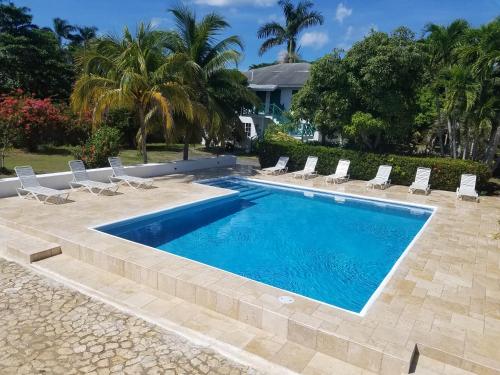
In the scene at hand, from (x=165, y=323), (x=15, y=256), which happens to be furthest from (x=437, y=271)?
(x=15, y=256)

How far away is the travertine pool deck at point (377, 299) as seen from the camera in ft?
16.3

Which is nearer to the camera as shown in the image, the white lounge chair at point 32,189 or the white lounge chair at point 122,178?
the white lounge chair at point 32,189

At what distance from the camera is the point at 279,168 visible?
19156 mm

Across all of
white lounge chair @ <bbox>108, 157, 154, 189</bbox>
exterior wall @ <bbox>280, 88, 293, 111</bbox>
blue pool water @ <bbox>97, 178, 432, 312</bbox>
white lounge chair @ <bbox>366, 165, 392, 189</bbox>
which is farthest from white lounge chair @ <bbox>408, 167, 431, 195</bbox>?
exterior wall @ <bbox>280, 88, 293, 111</bbox>

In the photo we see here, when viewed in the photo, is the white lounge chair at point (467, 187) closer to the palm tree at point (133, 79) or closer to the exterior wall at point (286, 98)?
the palm tree at point (133, 79)

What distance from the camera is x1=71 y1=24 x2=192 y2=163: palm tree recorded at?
14.3m

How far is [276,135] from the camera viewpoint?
993 inches

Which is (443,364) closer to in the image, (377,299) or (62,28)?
(377,299)

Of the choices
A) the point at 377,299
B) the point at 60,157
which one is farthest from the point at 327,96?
the point at 377,299

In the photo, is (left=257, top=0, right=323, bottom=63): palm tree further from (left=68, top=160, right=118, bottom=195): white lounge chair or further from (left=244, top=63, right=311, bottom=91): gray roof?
(left=68, top=160, right=118, bottom=195): white lounge chair

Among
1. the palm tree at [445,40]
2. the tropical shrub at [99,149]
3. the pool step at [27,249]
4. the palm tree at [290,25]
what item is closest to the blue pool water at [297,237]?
the pool step at [27,249]

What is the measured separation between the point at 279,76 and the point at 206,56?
1860cm

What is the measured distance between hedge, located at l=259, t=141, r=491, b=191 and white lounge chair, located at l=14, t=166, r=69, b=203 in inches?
443

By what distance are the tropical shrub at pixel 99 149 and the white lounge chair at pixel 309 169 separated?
8.35 metres
